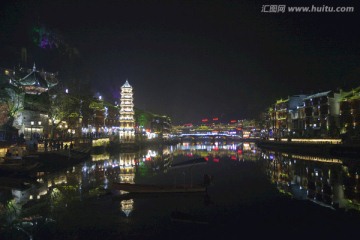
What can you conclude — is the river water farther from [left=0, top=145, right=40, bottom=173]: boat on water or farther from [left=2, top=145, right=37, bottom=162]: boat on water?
[left=2, top=145, right=37, bottom=162]: boat on water

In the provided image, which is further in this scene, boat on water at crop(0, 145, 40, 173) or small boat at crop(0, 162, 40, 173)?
boat on water at crop(0, 145, 40, 173)

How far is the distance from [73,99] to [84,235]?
48.4 metres

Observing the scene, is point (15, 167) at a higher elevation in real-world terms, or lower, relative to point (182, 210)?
higher

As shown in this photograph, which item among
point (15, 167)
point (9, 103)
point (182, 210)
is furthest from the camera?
point (9, 103)

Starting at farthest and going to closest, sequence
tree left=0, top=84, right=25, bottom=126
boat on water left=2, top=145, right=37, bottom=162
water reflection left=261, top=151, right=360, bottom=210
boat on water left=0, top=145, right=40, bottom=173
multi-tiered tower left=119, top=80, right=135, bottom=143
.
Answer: multi-tiered tower left=119, top=80, right=135, bottom=143
tree left=0, top=84, right=25, bottom=126
boat on water left=2, top=145, right=37, bottom=162
boat on water left=0, top=145, right=40, bottom=173
water reflection left=261, top=151, right=360, bottom=210

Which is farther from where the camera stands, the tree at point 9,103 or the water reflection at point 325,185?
the tree at point 9,103

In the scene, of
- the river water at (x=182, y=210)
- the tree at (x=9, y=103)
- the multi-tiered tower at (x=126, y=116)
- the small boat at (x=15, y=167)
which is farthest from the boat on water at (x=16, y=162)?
the multi-tiered tower at (x=126, y=116)

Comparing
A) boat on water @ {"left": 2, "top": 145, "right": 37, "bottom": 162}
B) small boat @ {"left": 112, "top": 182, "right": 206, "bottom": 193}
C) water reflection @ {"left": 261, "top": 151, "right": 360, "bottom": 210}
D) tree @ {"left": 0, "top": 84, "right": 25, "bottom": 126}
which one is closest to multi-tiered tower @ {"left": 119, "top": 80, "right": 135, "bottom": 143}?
tree @ {"left": 0, "top": 84, "right": 25, "bottom": 126}

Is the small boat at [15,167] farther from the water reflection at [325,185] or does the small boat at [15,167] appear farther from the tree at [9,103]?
the water reflection at [325,185]

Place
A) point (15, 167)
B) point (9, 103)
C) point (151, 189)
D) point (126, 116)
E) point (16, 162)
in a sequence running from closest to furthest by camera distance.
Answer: point (151, 189)
point (15, 167)
point (16, 162)
point (9, 103)
point (126, 116)

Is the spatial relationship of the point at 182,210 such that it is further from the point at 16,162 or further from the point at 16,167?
the point at 16,162

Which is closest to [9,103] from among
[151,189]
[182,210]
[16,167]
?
[16,167]

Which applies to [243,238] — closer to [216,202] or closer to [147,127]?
[216,202]

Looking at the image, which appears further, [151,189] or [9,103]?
[9,103]
